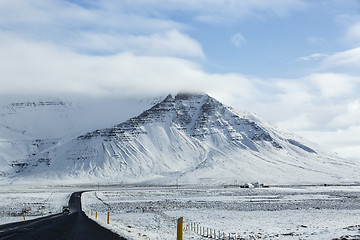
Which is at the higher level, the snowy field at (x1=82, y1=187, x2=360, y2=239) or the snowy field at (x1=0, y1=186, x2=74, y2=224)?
the snowy field at (x1=82, y1=187, x2=360, y2=239)

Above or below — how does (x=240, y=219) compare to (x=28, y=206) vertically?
above

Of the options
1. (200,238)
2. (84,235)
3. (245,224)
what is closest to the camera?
(84,235)

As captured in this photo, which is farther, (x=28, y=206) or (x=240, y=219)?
(x=28, y=206)

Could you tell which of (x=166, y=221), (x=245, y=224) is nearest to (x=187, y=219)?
(x=166, y=221)

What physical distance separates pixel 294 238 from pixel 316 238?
1980 millimetres

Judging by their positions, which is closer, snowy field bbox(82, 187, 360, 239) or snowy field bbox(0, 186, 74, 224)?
snowy field bbox(82, 187, 360, 239)

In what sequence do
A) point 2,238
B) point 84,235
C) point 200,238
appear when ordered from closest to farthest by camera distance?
point 2,238 → point 84,235 → point 200,238

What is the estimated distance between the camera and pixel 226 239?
31.7 metres

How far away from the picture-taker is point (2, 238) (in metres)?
23.5

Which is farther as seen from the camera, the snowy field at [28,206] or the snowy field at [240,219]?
the snowy field at [28,206]

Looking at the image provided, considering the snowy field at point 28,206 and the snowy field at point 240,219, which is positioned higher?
the snowy field at point 240,219

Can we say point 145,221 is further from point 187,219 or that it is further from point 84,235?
point 84,235

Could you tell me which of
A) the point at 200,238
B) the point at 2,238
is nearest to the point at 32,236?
the point at 2,238

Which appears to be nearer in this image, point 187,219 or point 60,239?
point 60,239
